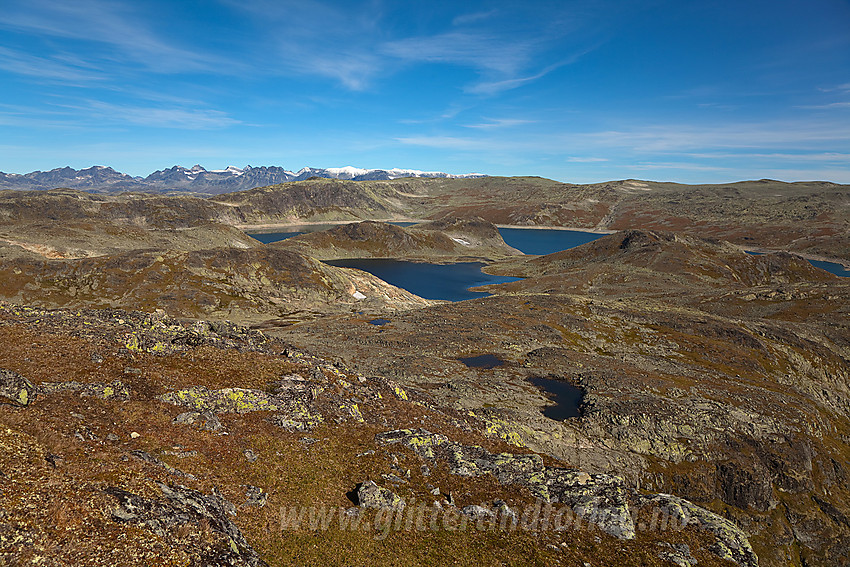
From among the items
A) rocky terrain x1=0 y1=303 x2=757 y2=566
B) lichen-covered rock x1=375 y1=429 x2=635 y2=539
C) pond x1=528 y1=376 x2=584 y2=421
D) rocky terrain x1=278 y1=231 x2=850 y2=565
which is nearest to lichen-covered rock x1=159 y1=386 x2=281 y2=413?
rocky terrain x1=0 y1=303 x2=757 y2=566

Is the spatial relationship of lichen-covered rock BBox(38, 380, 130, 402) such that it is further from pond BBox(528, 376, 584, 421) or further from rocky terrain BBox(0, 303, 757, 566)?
pond BBox(528, 376, 584, 421)

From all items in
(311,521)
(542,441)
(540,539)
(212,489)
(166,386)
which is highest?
(166,386)

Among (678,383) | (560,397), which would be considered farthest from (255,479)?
(678,383)

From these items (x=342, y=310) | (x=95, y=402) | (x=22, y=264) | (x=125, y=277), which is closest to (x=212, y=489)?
(x=95, y=402)

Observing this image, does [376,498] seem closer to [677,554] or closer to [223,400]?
[223,400]

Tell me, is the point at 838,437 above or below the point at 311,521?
below

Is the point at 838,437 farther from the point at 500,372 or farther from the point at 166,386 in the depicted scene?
the point at 166,386
